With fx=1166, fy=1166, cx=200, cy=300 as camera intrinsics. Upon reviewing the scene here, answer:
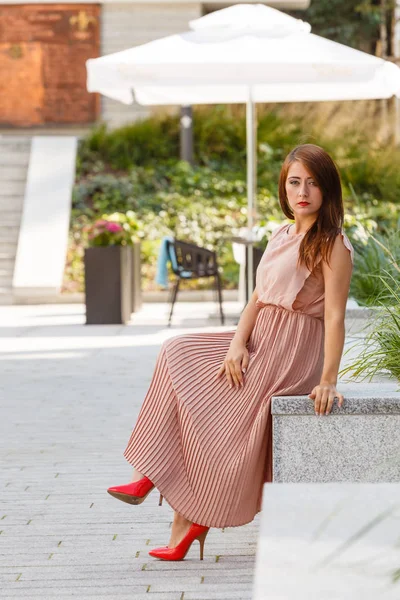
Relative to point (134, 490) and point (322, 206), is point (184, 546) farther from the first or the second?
point (322, 206)

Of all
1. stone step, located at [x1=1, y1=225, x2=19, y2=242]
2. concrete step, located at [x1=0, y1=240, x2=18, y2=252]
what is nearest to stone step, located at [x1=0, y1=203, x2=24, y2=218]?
stone step, located at [x1=1, y1=225, x2=19, y2=242]

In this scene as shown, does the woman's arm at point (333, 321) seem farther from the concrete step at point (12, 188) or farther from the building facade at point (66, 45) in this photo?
the building facade at point (66, 45)

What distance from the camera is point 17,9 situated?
21.0 meters

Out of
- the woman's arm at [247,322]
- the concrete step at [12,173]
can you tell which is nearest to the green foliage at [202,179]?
the concrete step at [12,173]

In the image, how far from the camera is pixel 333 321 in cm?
391

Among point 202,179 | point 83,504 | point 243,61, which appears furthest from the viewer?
point 202,179

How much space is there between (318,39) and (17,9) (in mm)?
11527

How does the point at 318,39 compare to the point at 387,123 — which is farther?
the point at 387,123

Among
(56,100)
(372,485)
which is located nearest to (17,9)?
(56,100)

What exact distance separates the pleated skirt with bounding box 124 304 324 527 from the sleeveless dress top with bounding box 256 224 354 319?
0.14ft

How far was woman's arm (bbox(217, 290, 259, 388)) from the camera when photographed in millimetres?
4047

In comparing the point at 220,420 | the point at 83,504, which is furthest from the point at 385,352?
the point at 83,504

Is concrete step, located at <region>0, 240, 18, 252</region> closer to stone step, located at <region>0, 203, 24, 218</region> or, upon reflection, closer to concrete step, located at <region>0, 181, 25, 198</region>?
stone step, located at <region>0, 203, 24, 218</region>

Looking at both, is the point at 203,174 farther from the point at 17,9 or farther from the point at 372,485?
the point at 372,485
